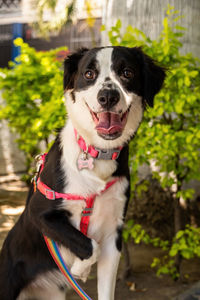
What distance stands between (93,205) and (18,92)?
6.46 feet

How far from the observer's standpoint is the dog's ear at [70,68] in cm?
240

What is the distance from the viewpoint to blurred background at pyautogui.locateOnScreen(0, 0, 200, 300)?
304 cm

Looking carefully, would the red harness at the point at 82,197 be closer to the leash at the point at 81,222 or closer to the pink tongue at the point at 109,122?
the leash at the point at 81,222

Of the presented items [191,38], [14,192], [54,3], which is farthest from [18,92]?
[54,3]

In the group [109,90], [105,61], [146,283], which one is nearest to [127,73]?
[105,61]

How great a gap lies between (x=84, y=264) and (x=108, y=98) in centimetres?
90

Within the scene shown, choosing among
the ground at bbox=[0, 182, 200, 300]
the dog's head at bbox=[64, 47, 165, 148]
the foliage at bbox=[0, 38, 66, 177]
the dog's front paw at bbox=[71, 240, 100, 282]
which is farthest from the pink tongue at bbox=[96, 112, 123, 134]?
the ground at bbox=[0, 182, 200, 300]

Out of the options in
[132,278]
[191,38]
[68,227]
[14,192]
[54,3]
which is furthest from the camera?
[54,3]

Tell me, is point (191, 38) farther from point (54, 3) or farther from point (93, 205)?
point (54, 3)

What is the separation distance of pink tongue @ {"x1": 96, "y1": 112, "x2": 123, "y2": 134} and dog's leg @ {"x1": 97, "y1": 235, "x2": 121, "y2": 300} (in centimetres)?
66

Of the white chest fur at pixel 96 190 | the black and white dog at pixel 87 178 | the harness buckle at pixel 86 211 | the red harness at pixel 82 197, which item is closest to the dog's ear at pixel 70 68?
the black and white dog at pixel 87 178

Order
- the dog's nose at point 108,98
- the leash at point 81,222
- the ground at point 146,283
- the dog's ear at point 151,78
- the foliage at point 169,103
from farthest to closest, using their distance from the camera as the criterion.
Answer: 1. the ground at point 146,283
2. the foliage at point 169,103
3. the dog's ear at point 151,78
4. the leash at point 81,222
5. the dog's nose at point 108,98

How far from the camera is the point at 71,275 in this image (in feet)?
7.15

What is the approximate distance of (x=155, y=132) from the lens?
3033 mm
